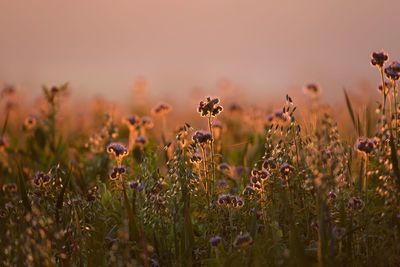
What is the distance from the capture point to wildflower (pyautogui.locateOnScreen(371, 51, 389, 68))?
9.45 ft

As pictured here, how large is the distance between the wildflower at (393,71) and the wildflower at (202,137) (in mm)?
1132

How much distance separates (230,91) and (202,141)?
7293 millimetres

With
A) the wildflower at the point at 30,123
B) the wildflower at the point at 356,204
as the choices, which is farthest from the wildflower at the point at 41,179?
the wildflower at the point at 30,123

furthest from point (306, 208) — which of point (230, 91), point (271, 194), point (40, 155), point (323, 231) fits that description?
point (230, 91)

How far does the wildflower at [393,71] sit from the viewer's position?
2.85 metres

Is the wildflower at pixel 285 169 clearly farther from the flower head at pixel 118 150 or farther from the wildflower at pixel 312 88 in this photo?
the wildflower at pixel 312 88

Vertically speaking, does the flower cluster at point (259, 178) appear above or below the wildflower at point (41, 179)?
below

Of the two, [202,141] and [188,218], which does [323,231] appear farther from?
[202,141]

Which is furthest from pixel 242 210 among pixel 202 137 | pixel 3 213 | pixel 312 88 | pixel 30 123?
pixel 30 123

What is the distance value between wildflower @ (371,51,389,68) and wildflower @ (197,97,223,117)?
0.97 m

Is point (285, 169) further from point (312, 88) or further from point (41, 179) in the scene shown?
point (312, 88)

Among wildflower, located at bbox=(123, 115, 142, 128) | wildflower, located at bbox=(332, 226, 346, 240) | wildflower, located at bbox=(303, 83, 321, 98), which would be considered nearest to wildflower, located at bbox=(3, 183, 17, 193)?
wildflower, located at bbox=(123, 115, 142, 128)

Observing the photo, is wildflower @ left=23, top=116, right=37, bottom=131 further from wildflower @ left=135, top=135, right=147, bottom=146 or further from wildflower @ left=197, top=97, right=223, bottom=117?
wildflower @ left=197, top=97, right=223, bottom=117

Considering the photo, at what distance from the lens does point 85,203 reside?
2.96m
